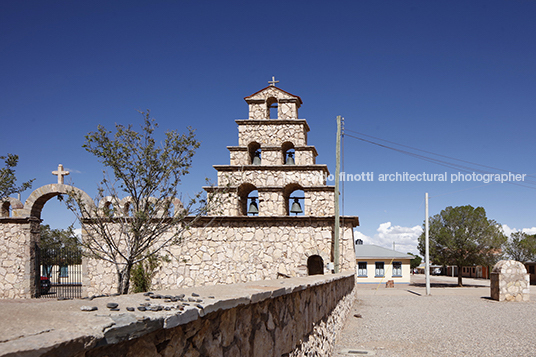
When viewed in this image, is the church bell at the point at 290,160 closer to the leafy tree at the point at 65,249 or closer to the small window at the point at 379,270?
the leafy tree at the point at 65,249

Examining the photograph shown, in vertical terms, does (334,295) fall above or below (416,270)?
above

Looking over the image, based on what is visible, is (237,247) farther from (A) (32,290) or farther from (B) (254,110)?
(A) (32,290)

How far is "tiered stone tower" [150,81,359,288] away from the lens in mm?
16500

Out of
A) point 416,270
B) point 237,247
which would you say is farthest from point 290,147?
point 416,270

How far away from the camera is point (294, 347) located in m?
4.80

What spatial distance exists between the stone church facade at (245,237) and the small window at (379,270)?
23509mm

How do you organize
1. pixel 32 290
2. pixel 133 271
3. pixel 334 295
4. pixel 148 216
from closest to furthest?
pixel 334 295 → pixel 148 216 → pixel 133 271 → pixel 32 290

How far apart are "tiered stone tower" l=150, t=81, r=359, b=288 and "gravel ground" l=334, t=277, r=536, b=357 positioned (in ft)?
10.3

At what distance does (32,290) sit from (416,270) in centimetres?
9520

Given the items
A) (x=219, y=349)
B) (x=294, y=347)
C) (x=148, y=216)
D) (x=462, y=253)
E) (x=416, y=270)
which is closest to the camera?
(x=219, y=349)

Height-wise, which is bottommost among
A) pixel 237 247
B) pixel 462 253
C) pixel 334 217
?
pixel 462 253

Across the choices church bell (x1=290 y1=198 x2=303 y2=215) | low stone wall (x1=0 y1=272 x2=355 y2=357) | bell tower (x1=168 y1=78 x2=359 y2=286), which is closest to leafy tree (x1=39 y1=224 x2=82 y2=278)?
bell tower (x1=168 y1=78 x2=359 y2=286)

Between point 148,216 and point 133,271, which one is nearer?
point 148,216

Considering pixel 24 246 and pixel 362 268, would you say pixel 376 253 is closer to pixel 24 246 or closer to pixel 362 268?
pixel 362 268
